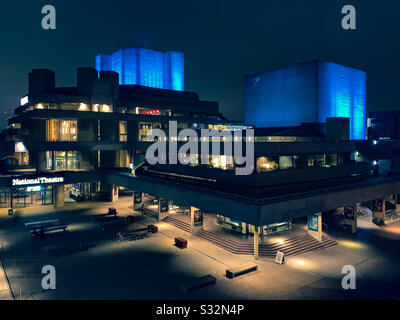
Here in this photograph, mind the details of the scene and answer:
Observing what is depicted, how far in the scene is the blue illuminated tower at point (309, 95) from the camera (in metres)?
71.4

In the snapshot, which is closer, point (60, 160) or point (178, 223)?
point (178, 223)

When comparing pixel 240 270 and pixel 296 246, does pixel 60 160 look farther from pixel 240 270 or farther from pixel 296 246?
pixel 296 246

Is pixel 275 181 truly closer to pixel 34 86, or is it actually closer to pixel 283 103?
pixel 283 103

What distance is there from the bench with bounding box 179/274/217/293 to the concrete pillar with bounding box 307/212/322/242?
50.3 ft

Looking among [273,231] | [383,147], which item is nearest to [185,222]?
[273,231]

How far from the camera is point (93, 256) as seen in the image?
1147 inches

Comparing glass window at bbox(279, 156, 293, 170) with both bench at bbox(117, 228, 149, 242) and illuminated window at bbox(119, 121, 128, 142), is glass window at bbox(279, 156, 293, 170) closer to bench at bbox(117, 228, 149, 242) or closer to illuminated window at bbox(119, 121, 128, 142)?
bench at bbox(117, 228, 149, 242)

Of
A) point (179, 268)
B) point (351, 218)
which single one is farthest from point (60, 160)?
point (351, 218)

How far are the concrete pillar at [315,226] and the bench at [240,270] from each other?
35.7 feet

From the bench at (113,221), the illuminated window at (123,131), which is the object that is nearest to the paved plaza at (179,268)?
the bench at (113,221)

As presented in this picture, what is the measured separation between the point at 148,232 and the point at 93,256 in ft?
30.9

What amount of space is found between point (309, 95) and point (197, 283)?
61866 mm

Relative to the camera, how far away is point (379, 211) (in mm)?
40844

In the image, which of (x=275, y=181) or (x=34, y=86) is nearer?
(x=275, y=181)
